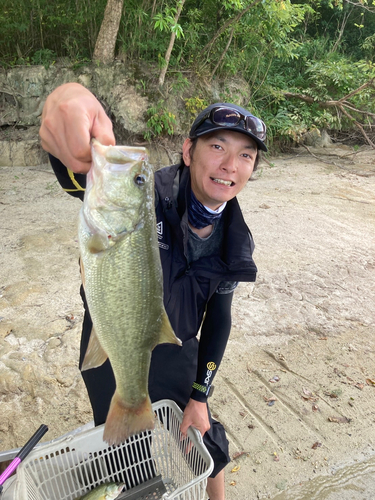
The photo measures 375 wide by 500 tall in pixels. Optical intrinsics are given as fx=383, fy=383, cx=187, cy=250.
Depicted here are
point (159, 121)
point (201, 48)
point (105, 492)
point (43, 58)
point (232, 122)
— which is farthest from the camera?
point (201, 48)

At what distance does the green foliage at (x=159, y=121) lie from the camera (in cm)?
905

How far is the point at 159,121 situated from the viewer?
29.8 feet

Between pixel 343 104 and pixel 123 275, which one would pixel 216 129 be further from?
pixel 343 104

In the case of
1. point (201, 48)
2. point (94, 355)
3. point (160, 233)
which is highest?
point (201, 48)

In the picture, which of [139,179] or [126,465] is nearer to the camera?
[139,179]

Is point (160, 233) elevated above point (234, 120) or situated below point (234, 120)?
below

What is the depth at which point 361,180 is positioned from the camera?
10.1 metres

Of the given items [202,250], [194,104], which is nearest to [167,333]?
[202,250]

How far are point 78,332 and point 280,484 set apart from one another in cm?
218

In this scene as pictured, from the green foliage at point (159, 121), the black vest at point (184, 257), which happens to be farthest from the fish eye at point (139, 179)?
the green foliage at point (159, 121)

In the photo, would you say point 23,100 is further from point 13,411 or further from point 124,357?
point 124,357

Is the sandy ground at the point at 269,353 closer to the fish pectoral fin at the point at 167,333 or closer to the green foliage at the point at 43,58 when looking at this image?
the fish pectoral fin at the point at 167,333

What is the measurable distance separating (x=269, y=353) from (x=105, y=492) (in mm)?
2159

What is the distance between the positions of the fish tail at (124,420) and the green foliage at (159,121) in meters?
8.17
